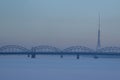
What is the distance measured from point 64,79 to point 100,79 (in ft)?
9.10

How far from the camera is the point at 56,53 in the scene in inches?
2442

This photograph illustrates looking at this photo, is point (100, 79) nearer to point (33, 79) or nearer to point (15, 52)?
point (33, 79)

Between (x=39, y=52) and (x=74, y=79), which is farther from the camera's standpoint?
(x=39, y=52)

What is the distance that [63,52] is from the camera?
2447 inches

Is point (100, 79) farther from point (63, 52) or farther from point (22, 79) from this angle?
point (63, 52)

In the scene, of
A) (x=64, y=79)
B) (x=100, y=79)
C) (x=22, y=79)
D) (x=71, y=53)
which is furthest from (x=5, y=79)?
(x=71, y=53)

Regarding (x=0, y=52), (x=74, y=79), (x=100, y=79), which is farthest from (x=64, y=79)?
(x=0, y=52)

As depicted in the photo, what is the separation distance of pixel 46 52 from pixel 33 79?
33341mm

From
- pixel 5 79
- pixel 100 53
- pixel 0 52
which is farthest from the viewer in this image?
pixel 0 52

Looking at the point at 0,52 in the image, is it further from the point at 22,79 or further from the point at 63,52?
the point at 22,79

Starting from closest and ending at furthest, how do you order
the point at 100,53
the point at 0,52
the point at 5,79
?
the point at 5,79, the point at 100,53, the point at 0,52

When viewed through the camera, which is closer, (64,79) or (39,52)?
(64,79)

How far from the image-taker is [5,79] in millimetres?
27438

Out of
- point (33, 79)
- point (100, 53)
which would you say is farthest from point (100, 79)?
point (100, 53)
